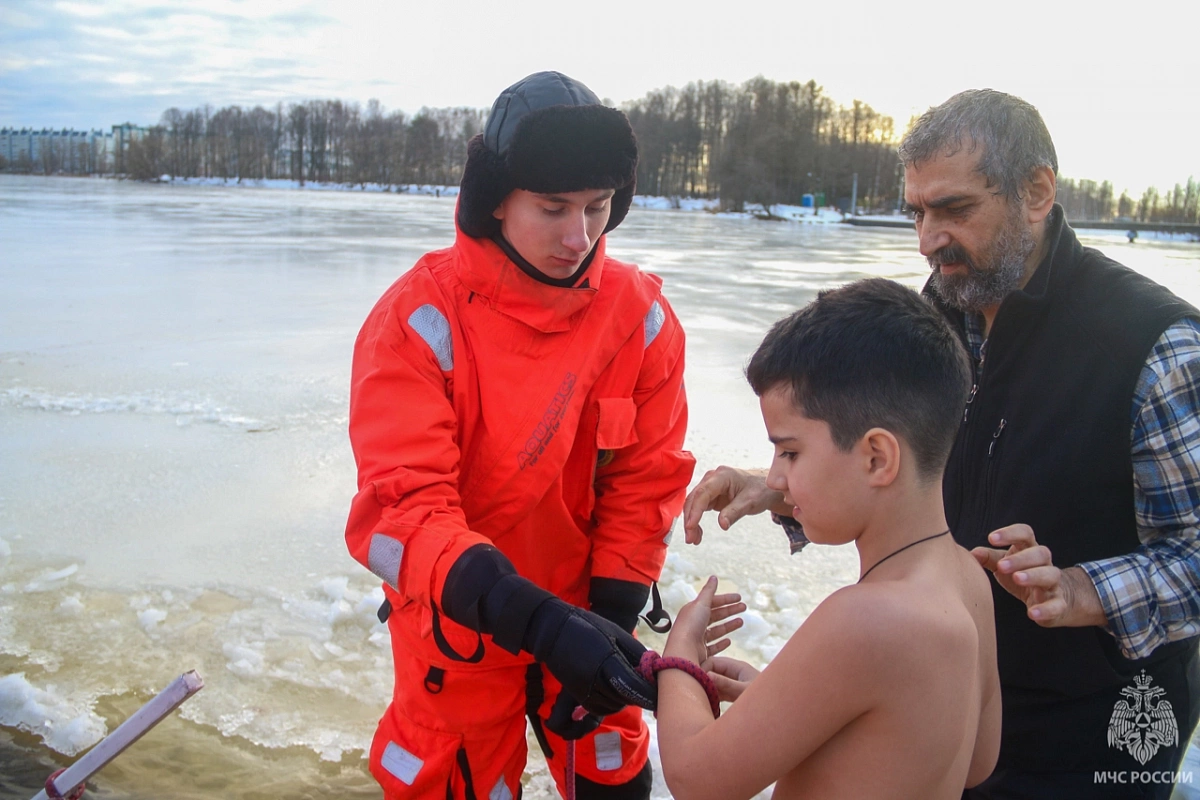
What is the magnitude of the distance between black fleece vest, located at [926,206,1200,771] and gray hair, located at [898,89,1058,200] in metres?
0.16

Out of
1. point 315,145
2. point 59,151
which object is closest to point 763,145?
point 315,145

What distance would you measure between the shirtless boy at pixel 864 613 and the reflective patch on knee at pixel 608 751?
0.71 metres

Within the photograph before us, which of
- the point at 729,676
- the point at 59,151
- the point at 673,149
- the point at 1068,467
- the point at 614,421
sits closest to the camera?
the point at 729,676

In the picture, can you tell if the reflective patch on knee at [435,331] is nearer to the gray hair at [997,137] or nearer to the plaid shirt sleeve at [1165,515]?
the gray hair at [997,137]

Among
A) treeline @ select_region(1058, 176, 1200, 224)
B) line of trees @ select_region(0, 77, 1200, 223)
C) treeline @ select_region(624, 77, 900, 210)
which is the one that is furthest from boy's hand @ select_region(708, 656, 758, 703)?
treeline @ select_region(624, 77, 900, 210)

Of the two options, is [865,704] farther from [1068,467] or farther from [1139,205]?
[1139,205]

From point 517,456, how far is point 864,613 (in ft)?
2.88

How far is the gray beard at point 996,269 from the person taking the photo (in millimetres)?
1865

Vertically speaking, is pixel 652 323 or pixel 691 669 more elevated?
pixel 652 323

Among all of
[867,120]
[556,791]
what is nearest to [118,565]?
[556,791]

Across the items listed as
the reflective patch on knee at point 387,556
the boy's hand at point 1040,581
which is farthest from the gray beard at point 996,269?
the reflective patch on knee at point 387,556

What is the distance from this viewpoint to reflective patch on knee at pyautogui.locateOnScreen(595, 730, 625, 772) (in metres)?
2.14

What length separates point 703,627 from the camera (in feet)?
5.04

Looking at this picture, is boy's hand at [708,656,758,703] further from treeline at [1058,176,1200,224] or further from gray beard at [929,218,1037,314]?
treeline at [1058,176,1200,224]
